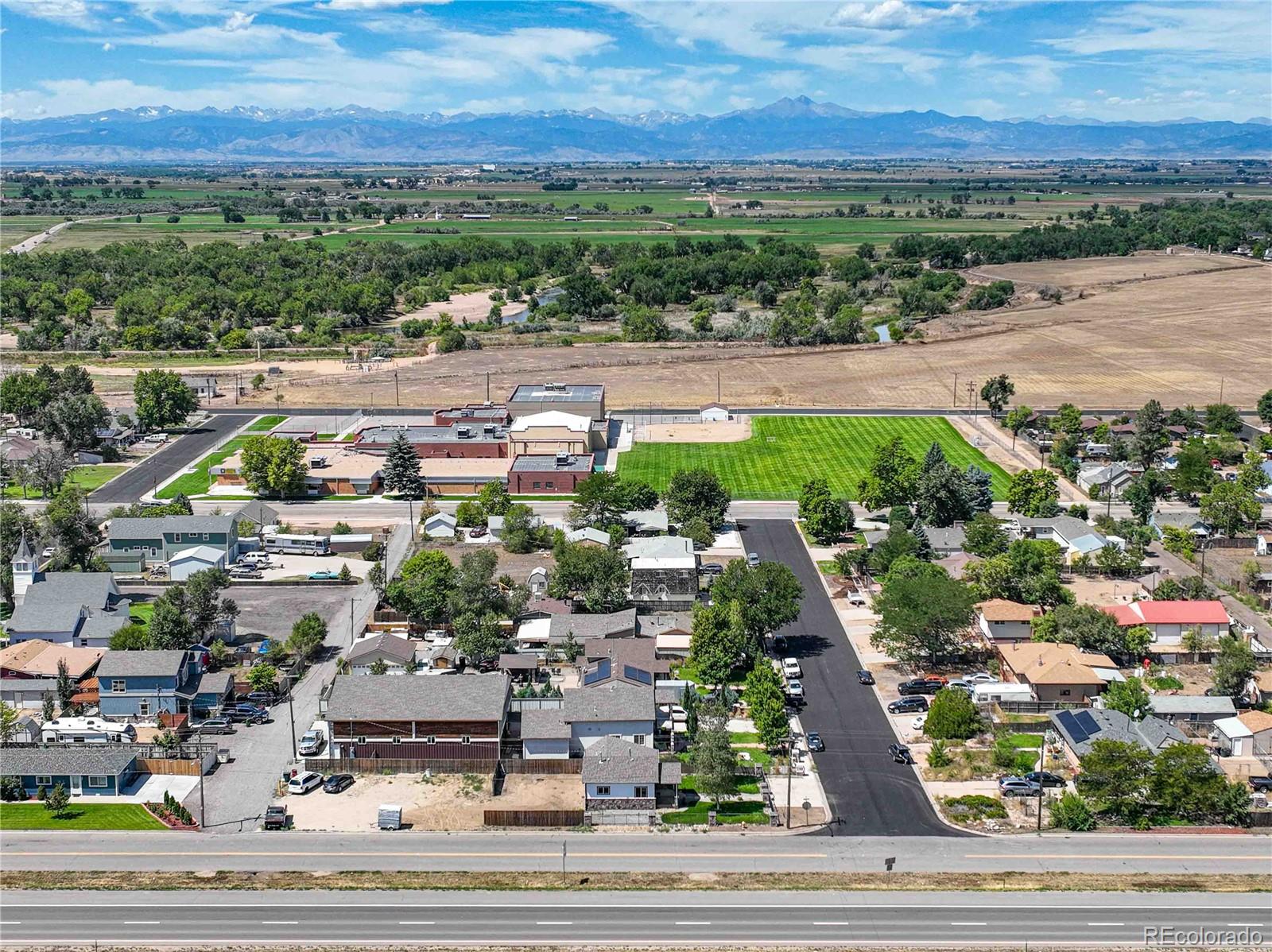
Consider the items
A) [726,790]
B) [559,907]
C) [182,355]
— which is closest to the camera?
[559,907]

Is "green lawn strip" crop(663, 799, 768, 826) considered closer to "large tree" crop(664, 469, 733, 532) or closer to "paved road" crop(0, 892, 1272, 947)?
"paved road" crop(0, 892, 1272, 947)

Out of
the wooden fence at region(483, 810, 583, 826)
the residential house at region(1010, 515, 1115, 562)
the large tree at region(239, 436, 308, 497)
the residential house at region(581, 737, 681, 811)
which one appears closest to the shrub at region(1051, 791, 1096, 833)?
the residential house at region(581, 737, 681, 811)

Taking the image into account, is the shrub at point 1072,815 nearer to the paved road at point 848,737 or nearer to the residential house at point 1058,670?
the paved road at point 848,737

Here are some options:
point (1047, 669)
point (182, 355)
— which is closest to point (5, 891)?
point (1047, 669)

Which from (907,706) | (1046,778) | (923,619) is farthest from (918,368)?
(1046,778)

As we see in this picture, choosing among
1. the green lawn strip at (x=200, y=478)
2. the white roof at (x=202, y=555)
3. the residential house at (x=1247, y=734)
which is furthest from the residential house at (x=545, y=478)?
the residential house at (x=1247, y=734)

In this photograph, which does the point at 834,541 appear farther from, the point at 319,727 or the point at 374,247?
the point at 374,247
